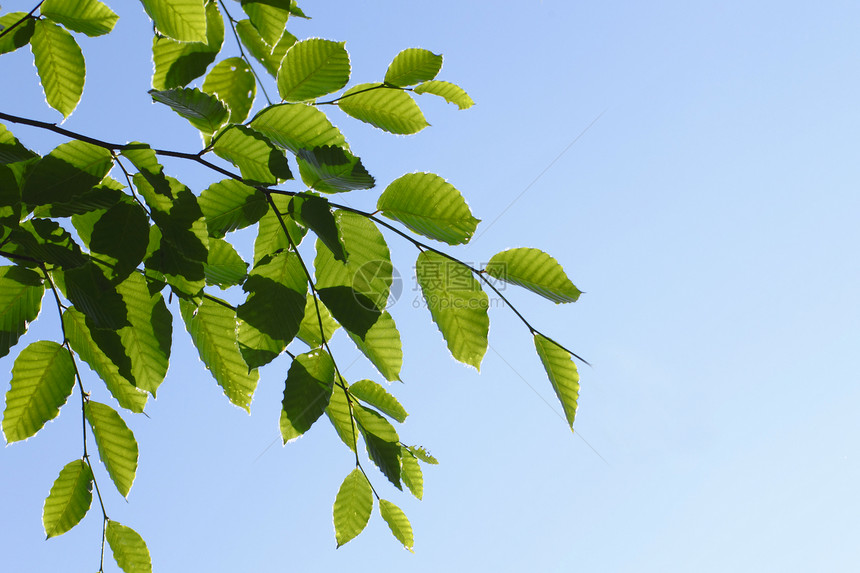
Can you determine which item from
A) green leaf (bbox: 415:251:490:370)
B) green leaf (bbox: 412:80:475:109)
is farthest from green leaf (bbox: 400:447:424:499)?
green leaf (bbox: 412:80:475:109)

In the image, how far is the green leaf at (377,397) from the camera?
40.5 inches

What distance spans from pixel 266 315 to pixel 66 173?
312 millimetres

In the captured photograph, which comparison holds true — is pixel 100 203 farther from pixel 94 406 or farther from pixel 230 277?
pixel 94 406

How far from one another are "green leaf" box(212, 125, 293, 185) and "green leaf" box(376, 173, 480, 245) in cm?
15

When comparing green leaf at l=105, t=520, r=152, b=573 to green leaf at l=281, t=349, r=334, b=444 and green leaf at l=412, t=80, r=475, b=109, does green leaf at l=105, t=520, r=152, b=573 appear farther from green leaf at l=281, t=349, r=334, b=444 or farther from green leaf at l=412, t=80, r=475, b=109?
green leaf at l=412, t=80, r=475, b=109

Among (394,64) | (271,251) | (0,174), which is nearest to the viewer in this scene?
(0,174)

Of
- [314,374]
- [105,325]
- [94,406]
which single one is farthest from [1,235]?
[314,374]

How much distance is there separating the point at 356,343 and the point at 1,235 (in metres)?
0.50

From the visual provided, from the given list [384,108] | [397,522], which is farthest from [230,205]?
[397,522]

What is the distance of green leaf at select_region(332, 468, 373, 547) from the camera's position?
3.31ft

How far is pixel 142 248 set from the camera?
0.77 metres

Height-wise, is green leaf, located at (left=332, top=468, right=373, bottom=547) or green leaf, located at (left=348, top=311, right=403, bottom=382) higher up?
green leaf, located at (left=348, top=311, right=403, bottom=382)

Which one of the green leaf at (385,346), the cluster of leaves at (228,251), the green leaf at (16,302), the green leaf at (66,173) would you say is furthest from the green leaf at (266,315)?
the green leaf at (16,302)

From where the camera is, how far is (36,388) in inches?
35.4
